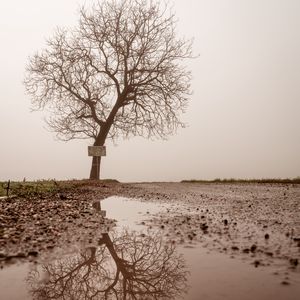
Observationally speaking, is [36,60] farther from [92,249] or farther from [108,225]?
[92,249]

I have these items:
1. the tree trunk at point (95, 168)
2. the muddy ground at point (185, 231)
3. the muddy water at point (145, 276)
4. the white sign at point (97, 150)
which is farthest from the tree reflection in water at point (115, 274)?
the tree trunk at point (95, 168)

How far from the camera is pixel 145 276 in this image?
5.13m

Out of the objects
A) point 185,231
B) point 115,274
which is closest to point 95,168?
point 185,231

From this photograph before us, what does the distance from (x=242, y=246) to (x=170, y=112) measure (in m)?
25.8

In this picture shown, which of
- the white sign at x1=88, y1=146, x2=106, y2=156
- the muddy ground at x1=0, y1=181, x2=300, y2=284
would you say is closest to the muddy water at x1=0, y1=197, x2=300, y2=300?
the muddy ground at x1=0, y1=181, x2=300, y2=284

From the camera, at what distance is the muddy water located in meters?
4.38

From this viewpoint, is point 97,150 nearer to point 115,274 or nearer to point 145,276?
point 115,274

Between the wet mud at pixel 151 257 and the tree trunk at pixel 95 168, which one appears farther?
the tree trunk at pixel 95 168

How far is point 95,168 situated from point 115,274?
89.9 ft

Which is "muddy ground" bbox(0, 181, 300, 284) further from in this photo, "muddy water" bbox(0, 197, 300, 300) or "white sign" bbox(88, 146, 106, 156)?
"white sign" bbox(88, 146, 106, 156)

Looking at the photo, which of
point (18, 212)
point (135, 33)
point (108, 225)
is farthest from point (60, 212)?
point (135, 33)

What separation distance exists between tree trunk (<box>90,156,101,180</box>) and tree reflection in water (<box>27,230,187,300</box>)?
84.1 ft

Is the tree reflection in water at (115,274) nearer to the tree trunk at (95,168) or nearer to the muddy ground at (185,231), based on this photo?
the muddy ground at (185,231)

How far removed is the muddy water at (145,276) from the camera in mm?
4379
